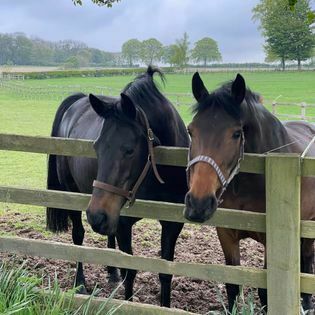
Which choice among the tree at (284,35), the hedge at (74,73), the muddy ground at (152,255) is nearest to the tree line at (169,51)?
the hedge at (74,73)

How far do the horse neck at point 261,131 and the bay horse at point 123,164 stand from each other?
27.9 inches

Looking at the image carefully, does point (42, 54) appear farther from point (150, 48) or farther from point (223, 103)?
point (223, 103)

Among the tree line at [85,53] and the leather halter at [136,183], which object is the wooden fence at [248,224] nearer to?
the leather halter at [136,183]

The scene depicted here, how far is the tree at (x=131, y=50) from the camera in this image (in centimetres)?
10956

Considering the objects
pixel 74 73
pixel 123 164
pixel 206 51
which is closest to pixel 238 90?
pixel 123 164

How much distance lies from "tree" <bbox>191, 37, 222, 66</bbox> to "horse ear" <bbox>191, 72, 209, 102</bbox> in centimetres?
10467

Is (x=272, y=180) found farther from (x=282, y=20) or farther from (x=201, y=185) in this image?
(x=282, y=20)

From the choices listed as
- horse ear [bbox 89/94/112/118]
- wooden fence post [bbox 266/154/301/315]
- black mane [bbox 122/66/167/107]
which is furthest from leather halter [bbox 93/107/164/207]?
wooden fence post [bbox 266/154/301/315]

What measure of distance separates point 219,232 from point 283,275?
971 mm

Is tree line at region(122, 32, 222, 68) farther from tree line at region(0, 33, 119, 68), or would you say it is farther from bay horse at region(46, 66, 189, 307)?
bay horse at region(46, 66, 189, 307)

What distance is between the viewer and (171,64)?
304 feet

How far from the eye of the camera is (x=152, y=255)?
18.8 feet

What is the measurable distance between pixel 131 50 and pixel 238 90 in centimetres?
11278

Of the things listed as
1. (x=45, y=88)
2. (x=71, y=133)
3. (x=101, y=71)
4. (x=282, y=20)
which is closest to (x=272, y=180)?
(x=71, y=133)
